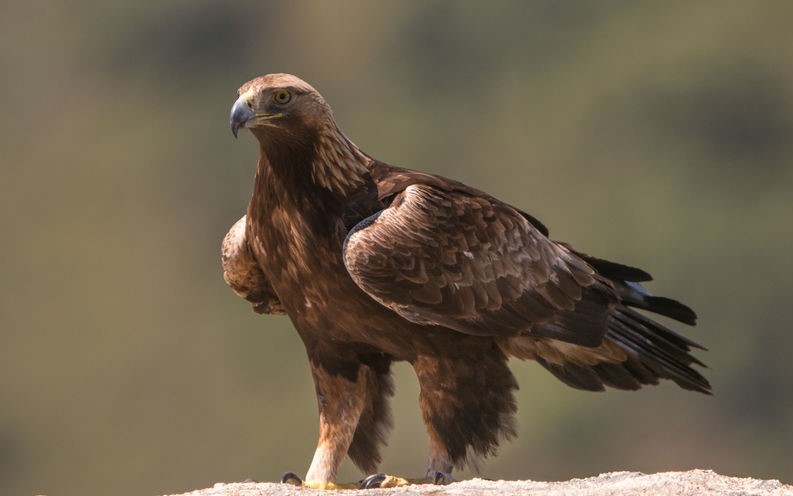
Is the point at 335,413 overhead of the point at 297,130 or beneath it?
beneath

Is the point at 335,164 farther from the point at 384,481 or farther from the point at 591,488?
the point at 591,488

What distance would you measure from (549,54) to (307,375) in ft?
60.1

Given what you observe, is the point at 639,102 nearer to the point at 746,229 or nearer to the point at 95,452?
the point at 746,229

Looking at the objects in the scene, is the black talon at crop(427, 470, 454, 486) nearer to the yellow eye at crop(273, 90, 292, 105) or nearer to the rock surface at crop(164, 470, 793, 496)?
the rock surface at crop(164, 470, 793, 496)

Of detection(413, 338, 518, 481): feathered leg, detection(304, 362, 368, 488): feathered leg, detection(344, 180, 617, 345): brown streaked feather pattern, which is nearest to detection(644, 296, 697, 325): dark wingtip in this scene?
detection(344, 180, 617, 345): brown streaked feather pattern

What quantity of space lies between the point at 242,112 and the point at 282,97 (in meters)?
0.28

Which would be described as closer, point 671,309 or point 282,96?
point 282,96

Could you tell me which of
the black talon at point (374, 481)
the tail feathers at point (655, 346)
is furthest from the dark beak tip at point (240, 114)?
the tail feathers at point (655, 346)

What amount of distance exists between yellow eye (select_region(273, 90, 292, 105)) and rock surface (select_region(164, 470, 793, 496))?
2079 mm

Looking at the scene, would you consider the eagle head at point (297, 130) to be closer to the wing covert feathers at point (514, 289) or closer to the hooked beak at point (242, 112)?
the hooked beak at point (242, 112)

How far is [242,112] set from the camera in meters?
9.15

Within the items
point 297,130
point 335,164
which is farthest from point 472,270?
point 297,130

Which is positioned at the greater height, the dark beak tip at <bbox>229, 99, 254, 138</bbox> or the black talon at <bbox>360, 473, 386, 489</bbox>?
the dark beak tip at <bbox>229, 99, 254, 138</bbox>

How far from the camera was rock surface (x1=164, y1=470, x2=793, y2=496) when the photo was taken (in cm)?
870
